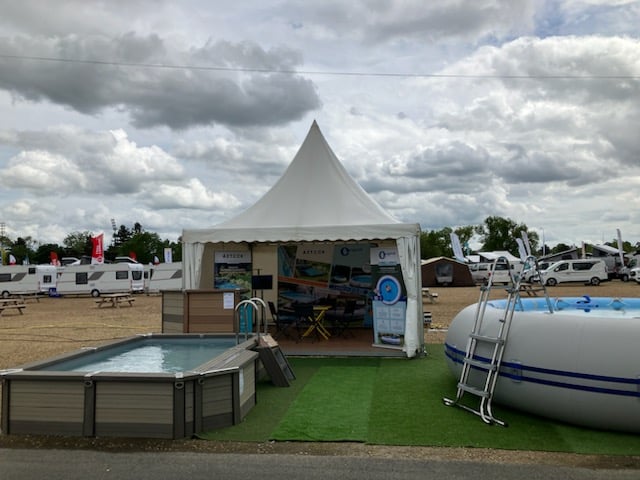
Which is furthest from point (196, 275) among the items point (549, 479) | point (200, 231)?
point (549, 479)

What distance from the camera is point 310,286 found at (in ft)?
39.8

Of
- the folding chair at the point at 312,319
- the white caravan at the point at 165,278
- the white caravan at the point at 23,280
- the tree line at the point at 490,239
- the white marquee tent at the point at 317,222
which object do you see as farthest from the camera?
the tree line at the point at 490,239

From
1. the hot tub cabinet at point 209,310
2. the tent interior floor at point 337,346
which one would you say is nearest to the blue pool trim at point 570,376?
the tent interior floor at point 337,346

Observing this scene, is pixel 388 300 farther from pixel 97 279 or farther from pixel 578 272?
pixel 97 279

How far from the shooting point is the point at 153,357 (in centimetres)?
734

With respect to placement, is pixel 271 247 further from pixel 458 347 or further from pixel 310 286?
pixel 458 347

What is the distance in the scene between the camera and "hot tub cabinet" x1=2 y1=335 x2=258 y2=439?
4.66 m

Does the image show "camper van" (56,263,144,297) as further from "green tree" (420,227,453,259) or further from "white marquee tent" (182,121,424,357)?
"green tree" (420,227,453,259)

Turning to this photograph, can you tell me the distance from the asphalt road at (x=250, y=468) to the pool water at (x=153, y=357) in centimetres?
162

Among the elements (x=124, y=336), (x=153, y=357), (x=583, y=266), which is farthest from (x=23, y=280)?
(x=583, y=266)

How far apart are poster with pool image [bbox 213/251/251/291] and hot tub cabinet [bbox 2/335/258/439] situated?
18.6 ft

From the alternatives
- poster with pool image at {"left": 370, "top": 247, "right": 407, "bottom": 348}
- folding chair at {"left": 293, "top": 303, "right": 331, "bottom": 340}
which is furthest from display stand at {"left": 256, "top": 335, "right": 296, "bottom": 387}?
folding chair at {"left": 293, "top": 303, "right": 331, "bottom": 340}

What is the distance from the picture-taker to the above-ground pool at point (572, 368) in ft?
14.9

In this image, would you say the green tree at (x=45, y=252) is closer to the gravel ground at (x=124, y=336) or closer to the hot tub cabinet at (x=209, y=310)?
the gravel ground at (x=124, y=336)
